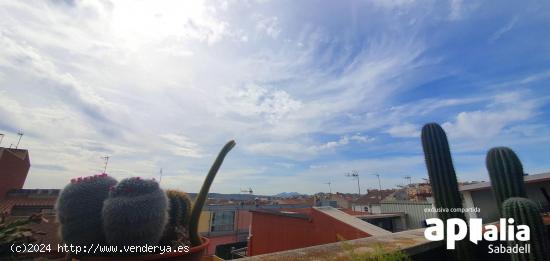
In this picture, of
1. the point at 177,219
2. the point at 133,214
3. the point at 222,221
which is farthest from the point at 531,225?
the point at 222,221

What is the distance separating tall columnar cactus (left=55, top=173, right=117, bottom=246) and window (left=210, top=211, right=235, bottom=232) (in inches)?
767

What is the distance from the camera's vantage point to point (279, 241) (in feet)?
32.9

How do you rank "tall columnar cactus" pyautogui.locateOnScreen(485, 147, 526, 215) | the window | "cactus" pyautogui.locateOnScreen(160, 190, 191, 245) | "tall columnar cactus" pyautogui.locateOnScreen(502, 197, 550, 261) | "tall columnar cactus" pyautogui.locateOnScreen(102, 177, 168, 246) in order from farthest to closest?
1. the window
2. "tall columnar cactus" pyautogui.locateOnScreen(485, 147, 526, 215)
3. "tall columnar cactus" pyautogui.locateOnScreen(502, 197, 550, 261)
4. "cactus" pyautogui.locateOnScreen(160, 190, 191, 245)
5. "tall columnar cactus" pyautogui.locateOnScreen(102, 177, 168, 246)

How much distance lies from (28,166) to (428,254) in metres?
29.8

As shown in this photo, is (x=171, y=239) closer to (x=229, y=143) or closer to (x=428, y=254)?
(x=229, y=143)

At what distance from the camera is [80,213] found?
107cm

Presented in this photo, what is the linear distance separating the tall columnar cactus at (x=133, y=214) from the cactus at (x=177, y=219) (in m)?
0.26

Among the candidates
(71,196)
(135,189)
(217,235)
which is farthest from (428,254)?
(217,235)

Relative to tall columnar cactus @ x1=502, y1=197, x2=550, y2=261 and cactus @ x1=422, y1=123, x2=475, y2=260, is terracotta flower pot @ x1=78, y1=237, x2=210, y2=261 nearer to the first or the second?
tall columnar cactus @ x1=502, y1=197, x2=550, y2=261

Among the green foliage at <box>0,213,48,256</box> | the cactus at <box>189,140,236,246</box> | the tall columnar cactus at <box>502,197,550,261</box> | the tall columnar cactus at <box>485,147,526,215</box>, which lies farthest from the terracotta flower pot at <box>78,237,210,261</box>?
the tall columnar cactus at <box>485,147,526,215</box>

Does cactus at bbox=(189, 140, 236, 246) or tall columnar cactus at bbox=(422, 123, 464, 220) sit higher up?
tall columnar cactus at bbox=(422, 123, 464, 220)

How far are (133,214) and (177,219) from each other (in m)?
0.47

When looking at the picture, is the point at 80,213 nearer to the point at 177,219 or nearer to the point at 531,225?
the point at 177,219

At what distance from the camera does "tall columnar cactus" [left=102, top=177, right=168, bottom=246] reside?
1012 millimetres
